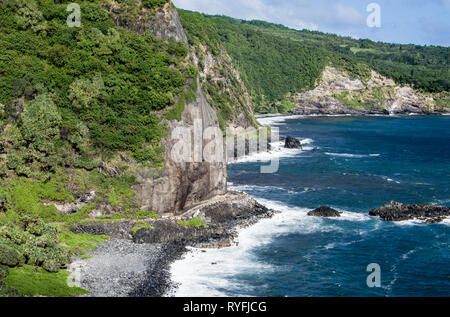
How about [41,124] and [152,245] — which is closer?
[152,245]

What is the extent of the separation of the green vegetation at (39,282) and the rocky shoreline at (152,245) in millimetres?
1728

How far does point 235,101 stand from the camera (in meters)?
133

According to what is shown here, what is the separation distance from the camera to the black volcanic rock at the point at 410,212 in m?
71.4

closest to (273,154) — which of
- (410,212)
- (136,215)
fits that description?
(410,212)

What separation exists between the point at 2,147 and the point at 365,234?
48.0m

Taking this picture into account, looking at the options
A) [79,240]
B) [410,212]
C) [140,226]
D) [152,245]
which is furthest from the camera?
[410,212]

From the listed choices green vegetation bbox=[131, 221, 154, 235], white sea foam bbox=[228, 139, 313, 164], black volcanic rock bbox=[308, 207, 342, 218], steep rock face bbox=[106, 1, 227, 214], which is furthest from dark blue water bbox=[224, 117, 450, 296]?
steep rock face bbox=[106, 1, 227, 214]

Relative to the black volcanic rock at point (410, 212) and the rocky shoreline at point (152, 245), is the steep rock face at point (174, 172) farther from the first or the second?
the black volcanic rock at point (410, 212)

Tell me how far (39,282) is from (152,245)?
15674 mm

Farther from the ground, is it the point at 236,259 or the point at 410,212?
the point at 410,212

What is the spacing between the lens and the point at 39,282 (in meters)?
45.4

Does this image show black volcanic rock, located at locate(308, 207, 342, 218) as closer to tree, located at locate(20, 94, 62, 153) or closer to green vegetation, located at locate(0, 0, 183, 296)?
green vegetation, located at locate(0, 0, 183, 296)

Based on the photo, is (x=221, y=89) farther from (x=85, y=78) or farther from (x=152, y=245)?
(x=152, y=245)
